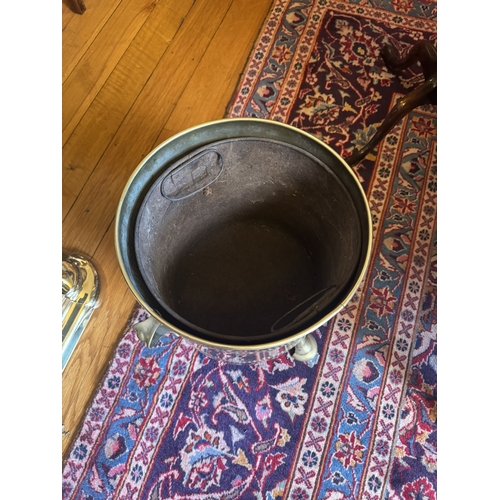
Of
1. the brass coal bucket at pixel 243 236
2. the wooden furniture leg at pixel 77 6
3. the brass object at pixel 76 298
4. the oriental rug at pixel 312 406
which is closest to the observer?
the brass coal bucket at pixel 243 236

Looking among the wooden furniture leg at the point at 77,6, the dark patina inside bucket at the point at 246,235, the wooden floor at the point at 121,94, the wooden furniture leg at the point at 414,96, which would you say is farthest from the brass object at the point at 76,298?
the wooden furniture leg at the point at 77,6

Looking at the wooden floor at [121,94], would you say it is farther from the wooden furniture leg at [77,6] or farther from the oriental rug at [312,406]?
the oriental rug at [312,406]

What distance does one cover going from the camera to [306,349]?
1097 millimetres

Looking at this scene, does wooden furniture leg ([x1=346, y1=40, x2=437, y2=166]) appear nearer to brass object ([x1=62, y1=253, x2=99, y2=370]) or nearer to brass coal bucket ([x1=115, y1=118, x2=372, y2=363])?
brass coal bucket ([x1=115, y1=118, x2=372, y2=363])

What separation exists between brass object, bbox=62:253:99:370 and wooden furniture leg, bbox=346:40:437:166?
0.76 metres

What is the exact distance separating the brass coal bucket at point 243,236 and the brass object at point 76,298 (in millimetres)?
283

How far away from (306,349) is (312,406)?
0.13 meters

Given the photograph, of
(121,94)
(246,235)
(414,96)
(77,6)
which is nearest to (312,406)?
(246,235)

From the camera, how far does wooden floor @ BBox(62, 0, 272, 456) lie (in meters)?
1.23

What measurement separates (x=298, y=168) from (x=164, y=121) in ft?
1.99

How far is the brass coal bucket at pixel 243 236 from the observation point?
806mm

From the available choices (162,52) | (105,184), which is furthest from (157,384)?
(162,52)

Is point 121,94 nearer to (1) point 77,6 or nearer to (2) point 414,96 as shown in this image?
(1) point 77,6

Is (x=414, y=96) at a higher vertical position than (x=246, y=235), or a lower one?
higher
